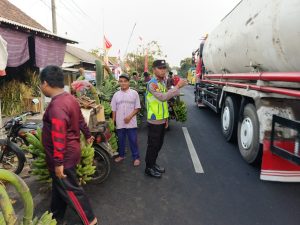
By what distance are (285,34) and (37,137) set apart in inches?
144

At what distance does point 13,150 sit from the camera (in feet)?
14.7

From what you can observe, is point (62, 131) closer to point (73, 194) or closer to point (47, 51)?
point (73, 194)

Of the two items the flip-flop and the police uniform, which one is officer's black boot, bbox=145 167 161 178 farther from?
the flip-flop

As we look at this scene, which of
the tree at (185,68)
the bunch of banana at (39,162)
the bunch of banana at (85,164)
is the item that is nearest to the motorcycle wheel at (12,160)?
the bunch of banana at (39,162)

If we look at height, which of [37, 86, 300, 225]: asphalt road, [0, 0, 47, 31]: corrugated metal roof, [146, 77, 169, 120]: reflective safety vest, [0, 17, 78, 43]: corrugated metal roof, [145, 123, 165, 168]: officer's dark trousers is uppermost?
[0, 0, 47, 31]: corrugated metal roof

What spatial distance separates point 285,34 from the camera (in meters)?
3.80

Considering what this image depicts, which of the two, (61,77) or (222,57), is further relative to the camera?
(222,57)

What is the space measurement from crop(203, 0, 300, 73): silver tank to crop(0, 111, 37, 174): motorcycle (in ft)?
14.0

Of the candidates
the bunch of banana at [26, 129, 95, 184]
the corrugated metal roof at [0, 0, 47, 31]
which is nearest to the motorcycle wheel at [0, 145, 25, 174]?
the bunch of banana at [26, 129, 95, 184]

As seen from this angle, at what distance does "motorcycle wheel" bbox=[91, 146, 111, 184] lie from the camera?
4.37 meters

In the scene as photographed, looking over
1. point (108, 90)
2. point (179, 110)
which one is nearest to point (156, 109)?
point (108, 90)

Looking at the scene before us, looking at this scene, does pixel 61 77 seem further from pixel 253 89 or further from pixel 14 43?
pixel 14 43

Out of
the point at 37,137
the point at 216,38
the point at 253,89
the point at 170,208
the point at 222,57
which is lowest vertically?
the point at 170,208

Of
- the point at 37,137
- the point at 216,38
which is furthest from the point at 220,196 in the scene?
the point at 216,38
